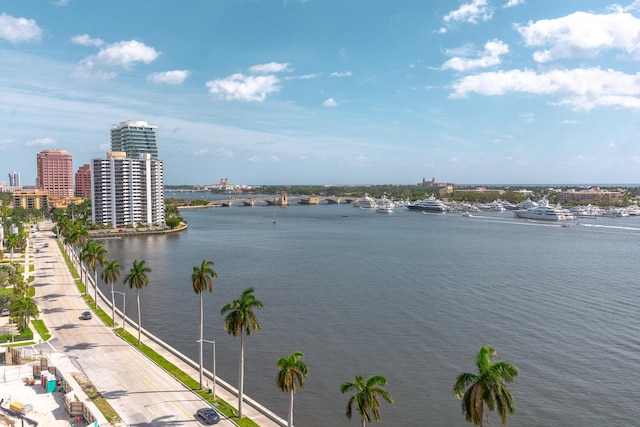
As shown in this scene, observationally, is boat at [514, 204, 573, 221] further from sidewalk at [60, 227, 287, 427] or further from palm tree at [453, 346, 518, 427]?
palm tree at [453, 346, 518, 427]

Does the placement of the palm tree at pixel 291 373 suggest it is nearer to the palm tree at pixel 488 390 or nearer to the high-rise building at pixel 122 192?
the palm tree at pixel 488 390

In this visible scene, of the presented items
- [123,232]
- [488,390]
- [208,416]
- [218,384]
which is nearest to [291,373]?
[208,416]

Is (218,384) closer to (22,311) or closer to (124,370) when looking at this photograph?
(124,370)

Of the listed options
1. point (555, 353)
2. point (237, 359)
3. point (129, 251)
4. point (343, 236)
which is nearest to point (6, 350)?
point (237, 359)

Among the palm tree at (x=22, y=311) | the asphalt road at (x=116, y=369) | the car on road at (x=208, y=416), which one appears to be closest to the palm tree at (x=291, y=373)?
the asphalt road at (x=116, y=369)

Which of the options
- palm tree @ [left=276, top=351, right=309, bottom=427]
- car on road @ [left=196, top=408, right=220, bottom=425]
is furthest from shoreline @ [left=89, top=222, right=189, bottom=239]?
palm tree @ [left=276, top=351, right=309, bottom=427]

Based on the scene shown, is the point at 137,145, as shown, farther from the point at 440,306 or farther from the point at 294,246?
the point at 440,306
